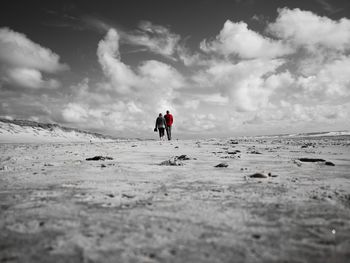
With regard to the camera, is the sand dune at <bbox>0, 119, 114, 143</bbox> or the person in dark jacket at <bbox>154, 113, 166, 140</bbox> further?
the sand dune at <bbox>0, 119, 114, 143</bbox>

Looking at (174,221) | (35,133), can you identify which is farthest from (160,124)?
(174,221)

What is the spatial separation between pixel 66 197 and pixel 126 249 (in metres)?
1.41

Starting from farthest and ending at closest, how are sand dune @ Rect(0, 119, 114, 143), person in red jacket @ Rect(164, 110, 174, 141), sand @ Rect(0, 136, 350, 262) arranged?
sand dune @ Rect(0, 119, 114, 143), person in red jacket @ Rect(164, 110, 174, 141), sand @ Rect(0, 136, 350, 262)

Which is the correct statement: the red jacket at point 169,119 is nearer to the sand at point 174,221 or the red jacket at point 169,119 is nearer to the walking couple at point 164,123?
the walking couple at point 164,123

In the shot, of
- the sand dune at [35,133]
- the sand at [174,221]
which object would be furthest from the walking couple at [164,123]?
the sand at [174,221]

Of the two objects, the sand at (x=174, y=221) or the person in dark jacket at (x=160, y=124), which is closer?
the sand at (x=174, y=221)

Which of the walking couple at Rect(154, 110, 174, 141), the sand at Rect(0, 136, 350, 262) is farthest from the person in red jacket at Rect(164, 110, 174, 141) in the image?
the sand at Rect(0, 136, 350, 262)

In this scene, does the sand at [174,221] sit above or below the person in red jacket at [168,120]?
below

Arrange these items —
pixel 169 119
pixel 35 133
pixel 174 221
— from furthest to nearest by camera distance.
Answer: pixel 35 133
pixel 169 119
pixel 174 221

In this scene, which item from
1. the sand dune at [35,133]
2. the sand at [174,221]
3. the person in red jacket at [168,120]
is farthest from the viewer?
the sand dune at [35,133]

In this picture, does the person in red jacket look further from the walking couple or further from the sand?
the sand

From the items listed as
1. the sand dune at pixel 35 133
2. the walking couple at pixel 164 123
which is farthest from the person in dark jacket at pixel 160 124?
the sand dune at pixel 35 133

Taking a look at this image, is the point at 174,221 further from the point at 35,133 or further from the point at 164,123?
the point at 35,133

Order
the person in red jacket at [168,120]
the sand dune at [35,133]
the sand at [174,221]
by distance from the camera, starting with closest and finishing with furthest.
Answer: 1. the sand at [174,221]
2. the person in red jacket at [168,120]
3. the sand dune at [35,133]
